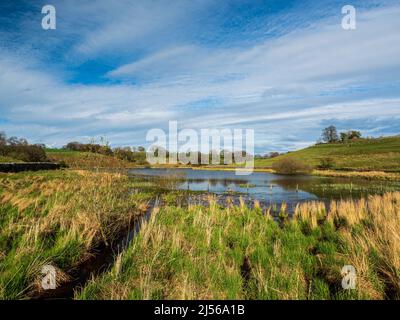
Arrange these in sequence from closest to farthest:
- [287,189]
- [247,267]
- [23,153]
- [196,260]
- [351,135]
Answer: [196,260] < [247,267] < [287,189] < [23,153] < [351,135]

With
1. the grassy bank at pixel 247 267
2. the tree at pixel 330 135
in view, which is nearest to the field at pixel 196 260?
the grassy bank at pixel 247 267

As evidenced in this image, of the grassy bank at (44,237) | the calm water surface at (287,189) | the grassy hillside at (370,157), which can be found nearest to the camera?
the grassy bank at (44,237)

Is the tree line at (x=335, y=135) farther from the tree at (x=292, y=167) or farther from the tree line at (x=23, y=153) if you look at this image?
the tree line at (x=23, y=153)

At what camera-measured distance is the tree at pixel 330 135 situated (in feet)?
412

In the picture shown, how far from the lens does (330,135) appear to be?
417 ft

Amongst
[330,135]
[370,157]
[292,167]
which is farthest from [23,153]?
[330,135]

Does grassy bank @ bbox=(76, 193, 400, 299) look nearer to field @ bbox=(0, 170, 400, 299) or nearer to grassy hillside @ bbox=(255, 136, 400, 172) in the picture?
field @ bbox=(0, 170, 400, 299)

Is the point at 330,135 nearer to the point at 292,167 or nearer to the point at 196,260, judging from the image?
the point at 292,167

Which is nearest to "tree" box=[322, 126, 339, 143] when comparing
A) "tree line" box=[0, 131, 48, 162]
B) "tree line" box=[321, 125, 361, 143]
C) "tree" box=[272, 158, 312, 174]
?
"tree line" box=[321, 125, 361, 143]

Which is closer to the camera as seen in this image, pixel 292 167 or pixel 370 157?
pixel 292 167

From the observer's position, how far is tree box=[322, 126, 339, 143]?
412 feet

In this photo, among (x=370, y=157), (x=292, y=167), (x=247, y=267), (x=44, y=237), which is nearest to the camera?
(x=247, y=267)
